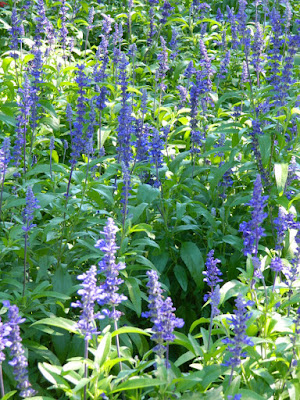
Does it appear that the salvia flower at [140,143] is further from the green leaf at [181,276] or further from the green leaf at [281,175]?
the green leaf at [281,175]

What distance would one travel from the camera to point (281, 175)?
4734 millimetres

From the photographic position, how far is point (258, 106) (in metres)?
5.41

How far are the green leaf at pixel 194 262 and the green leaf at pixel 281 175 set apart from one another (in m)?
0.82

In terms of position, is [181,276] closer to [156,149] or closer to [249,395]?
[156,149]

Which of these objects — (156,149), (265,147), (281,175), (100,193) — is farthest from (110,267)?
(265,147)

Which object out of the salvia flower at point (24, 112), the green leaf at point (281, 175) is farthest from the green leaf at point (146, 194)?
the salvia flower at point (24, 112)

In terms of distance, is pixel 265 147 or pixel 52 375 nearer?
pixel 52 375

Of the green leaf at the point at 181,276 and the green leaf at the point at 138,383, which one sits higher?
the green leaf at the point at 138,383

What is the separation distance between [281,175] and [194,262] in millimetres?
999

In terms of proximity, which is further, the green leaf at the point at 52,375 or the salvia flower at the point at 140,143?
the salvia flower at the point at 140,143

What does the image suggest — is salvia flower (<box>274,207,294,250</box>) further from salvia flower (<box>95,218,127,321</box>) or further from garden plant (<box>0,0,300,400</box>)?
salvia flower (<box>95,218,127,321</box>)

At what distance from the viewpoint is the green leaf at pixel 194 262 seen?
4617 mm

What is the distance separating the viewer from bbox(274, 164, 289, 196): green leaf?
4680mm

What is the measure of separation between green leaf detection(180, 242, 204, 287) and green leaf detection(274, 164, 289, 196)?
0.82 meters
